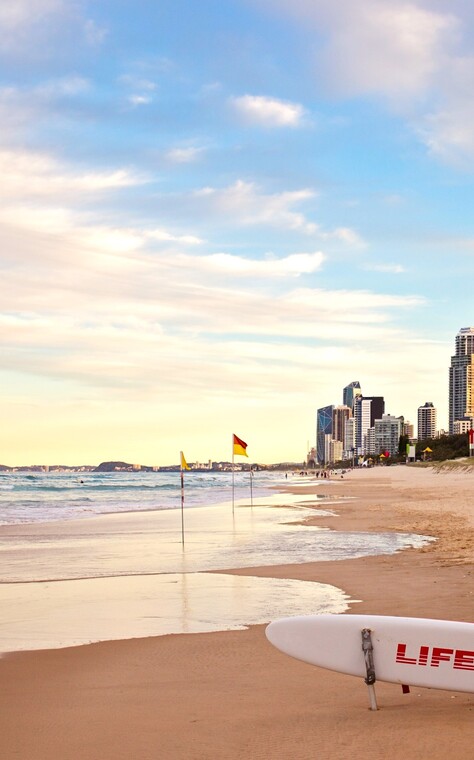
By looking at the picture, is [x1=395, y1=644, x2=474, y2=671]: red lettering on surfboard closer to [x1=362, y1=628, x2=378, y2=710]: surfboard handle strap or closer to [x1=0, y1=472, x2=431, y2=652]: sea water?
[x1=362, y1=628, x2=378, y2=710]: surfboard handle strap

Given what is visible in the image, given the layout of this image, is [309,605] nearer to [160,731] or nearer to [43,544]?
[160,731]

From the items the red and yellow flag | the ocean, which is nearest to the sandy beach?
the ocean

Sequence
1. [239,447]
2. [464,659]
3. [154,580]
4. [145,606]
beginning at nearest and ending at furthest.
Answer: [464,659], [145,606], [154,580], [239,447]

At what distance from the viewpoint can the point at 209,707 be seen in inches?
255

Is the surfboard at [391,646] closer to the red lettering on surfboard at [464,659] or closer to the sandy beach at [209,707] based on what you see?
the red lettering on surfboard at [464,659]

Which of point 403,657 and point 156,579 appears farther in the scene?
point 156,579

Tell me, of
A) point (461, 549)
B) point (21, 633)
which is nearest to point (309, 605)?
point (21, 633)

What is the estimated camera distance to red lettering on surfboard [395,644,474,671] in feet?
18.9

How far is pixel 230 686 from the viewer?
7.18 m

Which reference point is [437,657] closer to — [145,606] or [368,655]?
[368,655]

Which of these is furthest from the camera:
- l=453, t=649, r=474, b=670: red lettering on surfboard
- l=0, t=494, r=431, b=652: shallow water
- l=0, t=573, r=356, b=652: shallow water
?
l=0, t=494, r=431, b=652: shallow water

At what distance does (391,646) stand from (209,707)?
61.9 inches

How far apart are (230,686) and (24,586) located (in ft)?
25.2

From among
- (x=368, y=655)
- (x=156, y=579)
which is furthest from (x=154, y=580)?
(x=368, y=655)
